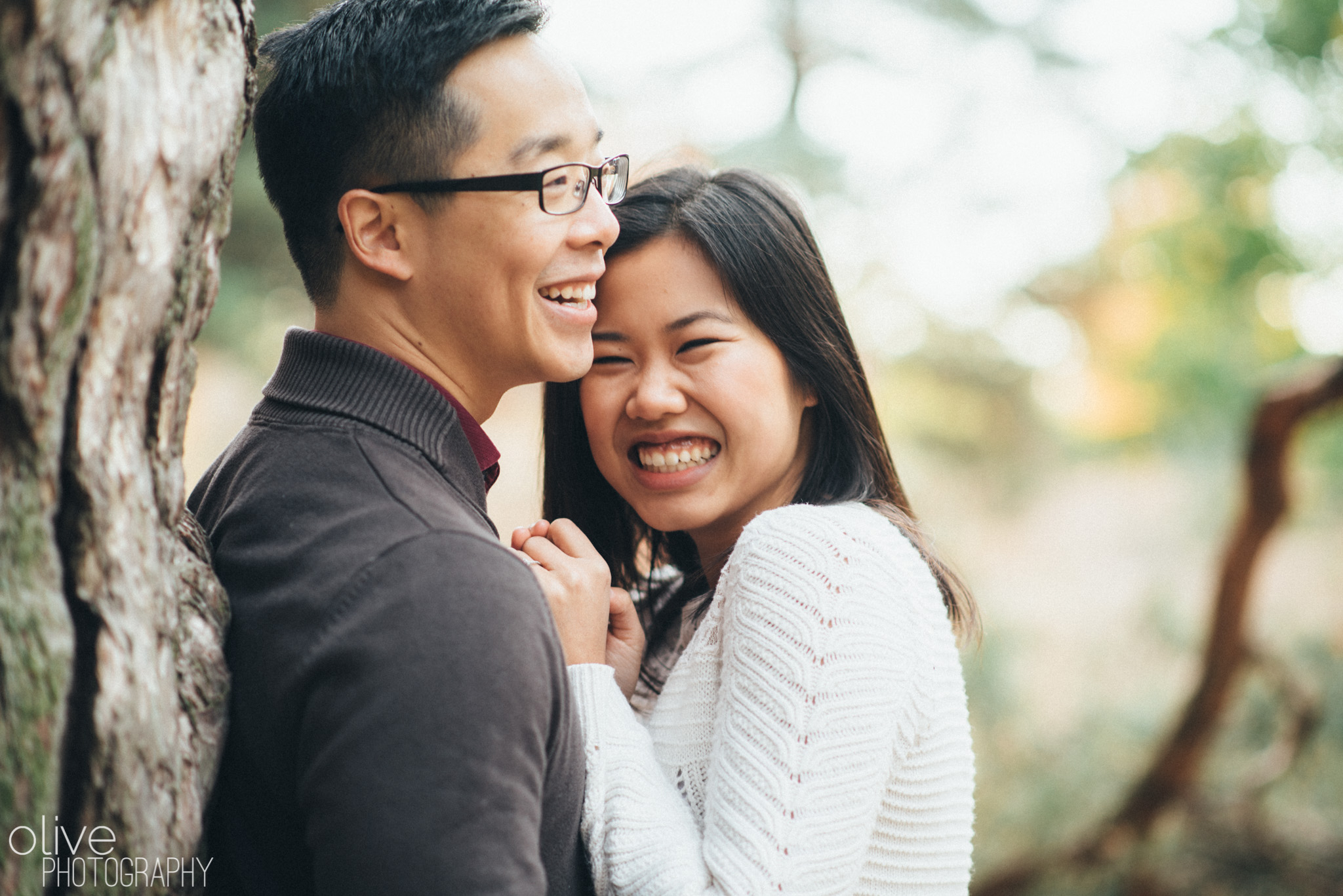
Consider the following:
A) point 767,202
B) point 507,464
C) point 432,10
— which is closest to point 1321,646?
point 507,464

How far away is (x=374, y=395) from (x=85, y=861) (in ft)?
2.16

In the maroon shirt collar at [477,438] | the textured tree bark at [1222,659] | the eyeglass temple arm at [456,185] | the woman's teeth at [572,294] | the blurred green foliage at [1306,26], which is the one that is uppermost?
the blurred green foliage at [1306,26]

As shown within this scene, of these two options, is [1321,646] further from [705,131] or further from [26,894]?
[26,894]

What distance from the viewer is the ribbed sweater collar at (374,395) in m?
1.46

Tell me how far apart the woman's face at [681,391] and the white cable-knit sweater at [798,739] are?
0.29 meters

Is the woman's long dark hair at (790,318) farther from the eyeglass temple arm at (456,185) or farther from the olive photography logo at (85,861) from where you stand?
the olive photography logo at (85,861)

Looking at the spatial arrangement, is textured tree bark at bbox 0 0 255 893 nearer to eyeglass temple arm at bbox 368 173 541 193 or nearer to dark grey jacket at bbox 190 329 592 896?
dark grey jacket at bbox 190 329 592 896

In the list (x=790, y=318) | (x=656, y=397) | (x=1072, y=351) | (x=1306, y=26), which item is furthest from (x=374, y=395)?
(x=1072, y=351)

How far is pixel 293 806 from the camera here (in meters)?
1.25

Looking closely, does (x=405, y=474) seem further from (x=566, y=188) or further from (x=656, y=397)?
(x=656, y=397)

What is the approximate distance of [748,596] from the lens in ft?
5.54

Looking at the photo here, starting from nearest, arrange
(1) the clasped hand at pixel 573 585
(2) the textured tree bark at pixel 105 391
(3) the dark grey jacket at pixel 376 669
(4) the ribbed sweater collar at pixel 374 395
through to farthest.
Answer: (2) the textured tree bark at pixel 105 391
(3) the dark grey jacket at pixel 376 669
(4) the ribbed sweater collar at pixel 374 395
(1) the clasped hand at pixel 573 585

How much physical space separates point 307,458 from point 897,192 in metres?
8.70

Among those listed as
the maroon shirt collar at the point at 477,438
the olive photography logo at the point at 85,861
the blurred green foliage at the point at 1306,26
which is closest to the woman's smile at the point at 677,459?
the maroon shirt collar at the point at 477,438
